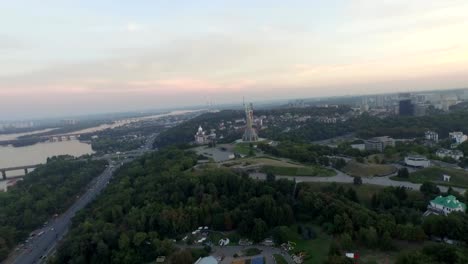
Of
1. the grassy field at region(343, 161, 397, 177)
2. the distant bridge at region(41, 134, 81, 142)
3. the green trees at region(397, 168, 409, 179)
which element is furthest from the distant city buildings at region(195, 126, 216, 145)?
the distant bridge at region(41, 134, 81, 142)

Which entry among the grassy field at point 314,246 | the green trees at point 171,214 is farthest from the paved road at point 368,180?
the grassy field at point 314,246

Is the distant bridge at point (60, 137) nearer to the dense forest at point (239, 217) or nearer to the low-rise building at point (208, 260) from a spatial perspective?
the dense forest at point (239, 217)

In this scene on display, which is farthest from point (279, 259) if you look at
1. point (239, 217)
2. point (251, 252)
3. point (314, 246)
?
point (239, 217)

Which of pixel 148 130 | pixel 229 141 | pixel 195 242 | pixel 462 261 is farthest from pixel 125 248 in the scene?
pixel 148 130

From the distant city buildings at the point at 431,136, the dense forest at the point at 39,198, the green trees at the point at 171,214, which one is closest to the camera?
the green trees at the point at 171,214

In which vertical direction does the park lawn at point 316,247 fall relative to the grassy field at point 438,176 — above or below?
below

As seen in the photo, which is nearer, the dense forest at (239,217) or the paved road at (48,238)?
the dense forest at (239,217)

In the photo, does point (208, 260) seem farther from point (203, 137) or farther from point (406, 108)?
point (406, 108)
